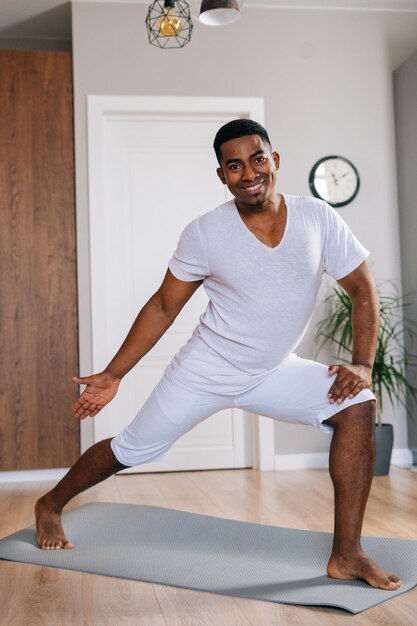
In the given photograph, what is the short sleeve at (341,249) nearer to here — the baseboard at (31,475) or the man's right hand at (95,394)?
the man's right hand at (95,394)

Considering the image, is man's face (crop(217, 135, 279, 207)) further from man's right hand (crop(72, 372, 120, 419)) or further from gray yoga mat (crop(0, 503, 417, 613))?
gray yoga mat (crop(0, 503, 417, 613))

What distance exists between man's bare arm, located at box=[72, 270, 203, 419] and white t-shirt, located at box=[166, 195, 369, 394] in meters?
0.09

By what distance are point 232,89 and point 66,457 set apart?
2.35m

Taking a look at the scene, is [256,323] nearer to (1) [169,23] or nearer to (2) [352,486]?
(2) [352,486]

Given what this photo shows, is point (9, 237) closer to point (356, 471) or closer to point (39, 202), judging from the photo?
point (39, 202)

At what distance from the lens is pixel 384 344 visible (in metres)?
4.62

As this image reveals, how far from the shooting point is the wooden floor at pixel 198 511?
201cm

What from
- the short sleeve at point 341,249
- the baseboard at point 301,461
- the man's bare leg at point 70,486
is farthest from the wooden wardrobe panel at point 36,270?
the short sleeve at point 341,249

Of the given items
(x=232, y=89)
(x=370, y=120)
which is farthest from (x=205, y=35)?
(x=370, y=120)

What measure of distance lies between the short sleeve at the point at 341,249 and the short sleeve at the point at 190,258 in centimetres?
37

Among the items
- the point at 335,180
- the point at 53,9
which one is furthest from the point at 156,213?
the point at 53,9

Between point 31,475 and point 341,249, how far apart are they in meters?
2.83

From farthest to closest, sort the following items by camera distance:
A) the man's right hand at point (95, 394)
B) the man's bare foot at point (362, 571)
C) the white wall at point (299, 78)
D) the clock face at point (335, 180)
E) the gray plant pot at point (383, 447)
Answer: the clock face at point (335, 180)
the white wall at point (299, 78)
the gray plant pot at point (383, 447)
the man's right hand at point (95, 394)
the man's bare foot at point (362, 571)

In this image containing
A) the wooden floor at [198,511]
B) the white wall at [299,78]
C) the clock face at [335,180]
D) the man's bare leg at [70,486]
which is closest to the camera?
the wooden floor at [198,511]
